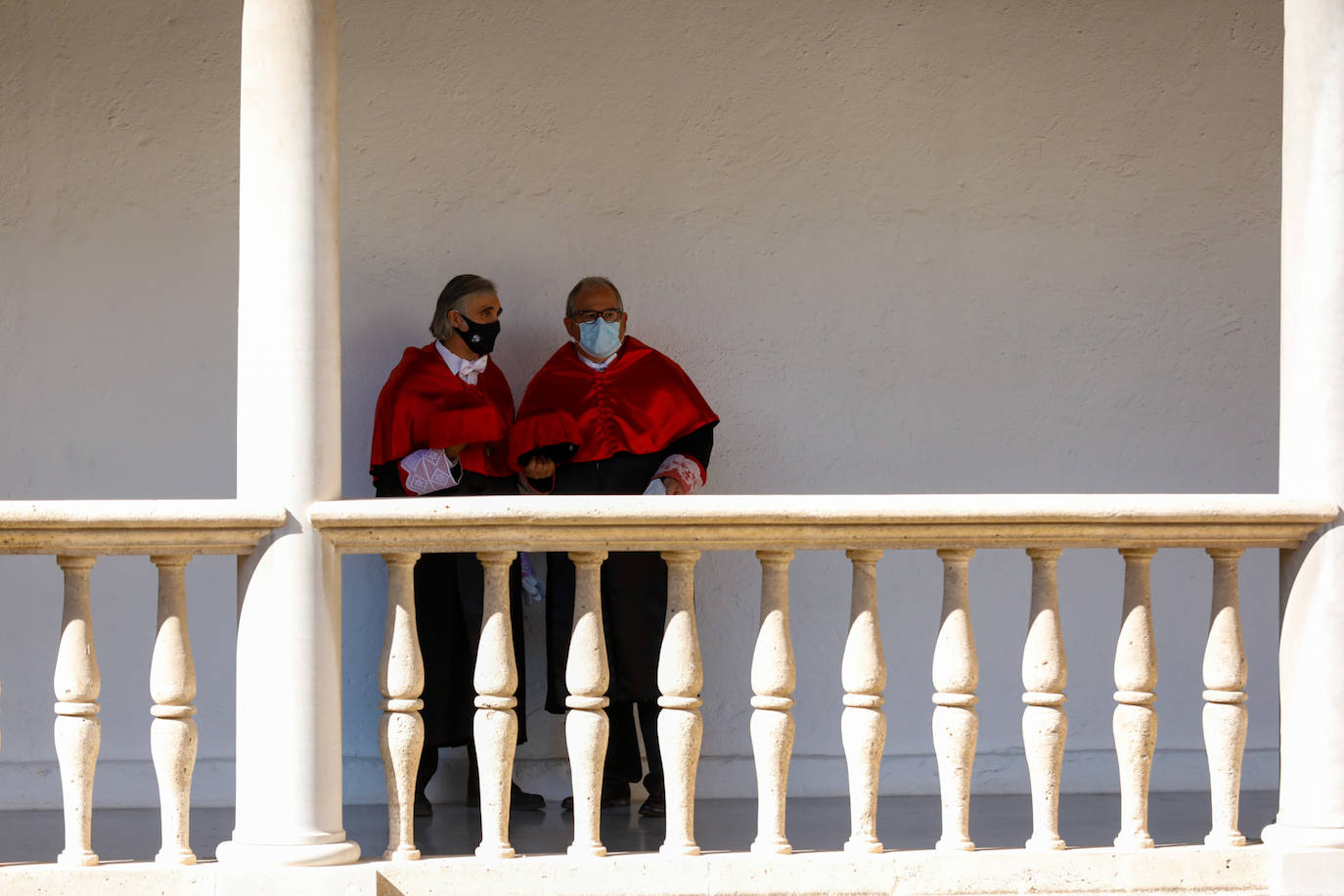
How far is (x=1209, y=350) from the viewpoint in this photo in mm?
6422

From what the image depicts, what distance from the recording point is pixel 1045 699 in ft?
13.8

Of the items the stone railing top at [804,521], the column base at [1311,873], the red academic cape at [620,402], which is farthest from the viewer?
the red academic cape at [620,402]

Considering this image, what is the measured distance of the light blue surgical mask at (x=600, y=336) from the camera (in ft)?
19.2

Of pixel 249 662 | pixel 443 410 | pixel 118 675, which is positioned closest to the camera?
pixel 249 662

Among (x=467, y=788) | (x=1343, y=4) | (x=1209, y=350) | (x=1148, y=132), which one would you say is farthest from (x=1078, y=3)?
(x=467, y=788)

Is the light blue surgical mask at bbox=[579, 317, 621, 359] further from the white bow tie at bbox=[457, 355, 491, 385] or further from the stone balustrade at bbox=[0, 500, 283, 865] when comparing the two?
the stone balustrade at bbox=[0, 500, 283, 865]

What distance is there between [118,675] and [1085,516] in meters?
3.94

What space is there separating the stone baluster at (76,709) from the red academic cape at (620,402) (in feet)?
6.68

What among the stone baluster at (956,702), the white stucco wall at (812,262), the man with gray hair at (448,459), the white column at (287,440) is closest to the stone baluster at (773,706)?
the stone baluster at (956,702)

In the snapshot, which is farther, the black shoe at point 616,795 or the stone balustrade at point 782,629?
the black shoe at point 616,795

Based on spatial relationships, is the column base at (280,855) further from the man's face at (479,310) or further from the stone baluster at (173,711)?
the man's face at (479,310)

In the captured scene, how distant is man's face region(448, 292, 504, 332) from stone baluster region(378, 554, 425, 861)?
1758mm

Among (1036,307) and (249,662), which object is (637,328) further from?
(249,662)

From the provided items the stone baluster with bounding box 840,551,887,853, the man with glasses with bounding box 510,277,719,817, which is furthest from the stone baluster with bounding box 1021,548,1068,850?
the man with glasses with bounding box 510,277,719,817
